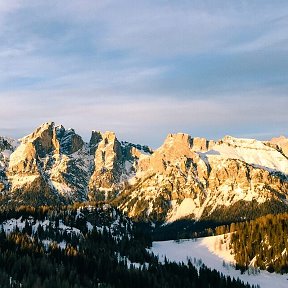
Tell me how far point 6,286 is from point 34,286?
447 inches

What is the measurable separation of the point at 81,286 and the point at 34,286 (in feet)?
72.6

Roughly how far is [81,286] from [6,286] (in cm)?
3348

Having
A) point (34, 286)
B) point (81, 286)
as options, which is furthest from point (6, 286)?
point (81, 286)

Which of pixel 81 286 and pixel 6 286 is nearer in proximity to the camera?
pixel 6 286

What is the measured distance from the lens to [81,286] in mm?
197875

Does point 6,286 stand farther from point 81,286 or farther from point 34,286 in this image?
point 81,286

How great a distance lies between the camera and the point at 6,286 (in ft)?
575

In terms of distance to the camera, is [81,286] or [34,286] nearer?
[34,286]

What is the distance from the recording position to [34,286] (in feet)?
600
